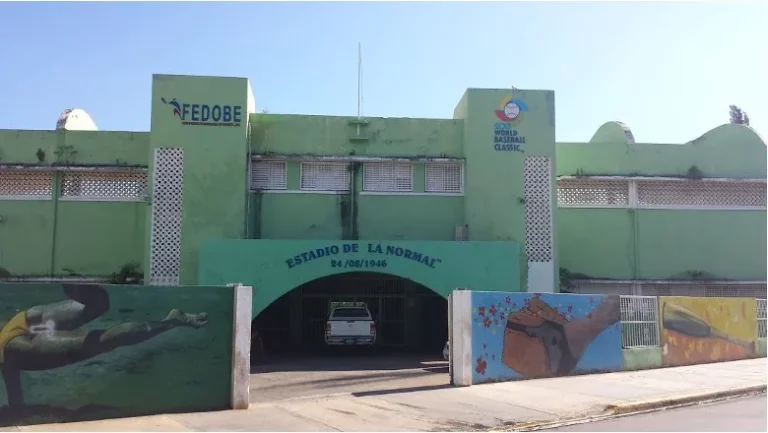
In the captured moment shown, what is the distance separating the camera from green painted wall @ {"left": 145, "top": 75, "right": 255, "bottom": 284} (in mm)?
19766

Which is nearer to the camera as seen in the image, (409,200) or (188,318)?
(188,318)

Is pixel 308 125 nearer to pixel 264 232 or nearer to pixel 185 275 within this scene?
pixel 264 232

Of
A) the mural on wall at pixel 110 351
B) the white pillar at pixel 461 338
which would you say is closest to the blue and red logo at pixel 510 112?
the white pillar at pixel 461 338

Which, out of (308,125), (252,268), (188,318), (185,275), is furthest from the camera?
(308,125)

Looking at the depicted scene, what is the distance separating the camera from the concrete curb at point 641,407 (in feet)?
32.2

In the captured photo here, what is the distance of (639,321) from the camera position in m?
17.0

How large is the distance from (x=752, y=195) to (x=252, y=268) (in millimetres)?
17005

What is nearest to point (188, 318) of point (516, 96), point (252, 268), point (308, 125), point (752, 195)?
point (252, 268)

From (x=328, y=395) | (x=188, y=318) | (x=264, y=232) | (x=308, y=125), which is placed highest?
(x=308, y=125)

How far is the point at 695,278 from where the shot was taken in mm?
23328

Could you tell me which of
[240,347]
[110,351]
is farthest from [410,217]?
[110,351]

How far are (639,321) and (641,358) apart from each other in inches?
34.3

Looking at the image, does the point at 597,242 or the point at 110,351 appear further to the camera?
the point at 597,242

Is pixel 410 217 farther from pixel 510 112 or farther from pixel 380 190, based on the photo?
pixel 510 112
